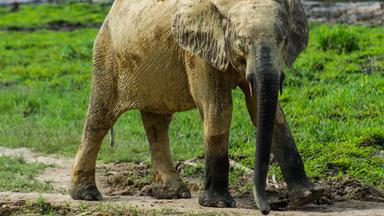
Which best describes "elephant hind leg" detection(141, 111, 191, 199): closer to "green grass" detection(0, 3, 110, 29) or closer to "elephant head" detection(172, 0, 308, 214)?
"elephant head" detection(172, 0, 308, 214)

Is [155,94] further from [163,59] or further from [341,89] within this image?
[341,89]

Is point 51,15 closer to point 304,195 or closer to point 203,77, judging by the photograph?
point 203,77

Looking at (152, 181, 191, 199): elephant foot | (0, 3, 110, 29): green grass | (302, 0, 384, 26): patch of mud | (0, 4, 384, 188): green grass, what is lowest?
(0, 3, 110, 29): green grass

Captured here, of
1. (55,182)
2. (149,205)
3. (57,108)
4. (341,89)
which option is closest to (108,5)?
(57,108)

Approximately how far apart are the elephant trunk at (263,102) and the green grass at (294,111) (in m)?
2.08

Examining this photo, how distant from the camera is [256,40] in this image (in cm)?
669

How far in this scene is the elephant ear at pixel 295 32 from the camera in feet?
23.0

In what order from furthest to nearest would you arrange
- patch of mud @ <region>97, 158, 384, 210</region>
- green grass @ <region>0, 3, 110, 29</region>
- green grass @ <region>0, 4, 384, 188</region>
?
green grass @ <region>0, 3, 110, 29</region> < green grass @ <region>0, 4, 384, 188</region> < patch of mud @ <region>97, 158, 384, 210</region>

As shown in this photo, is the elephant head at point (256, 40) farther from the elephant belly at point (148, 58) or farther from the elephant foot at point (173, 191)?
the elephant foot at point (173, 191)

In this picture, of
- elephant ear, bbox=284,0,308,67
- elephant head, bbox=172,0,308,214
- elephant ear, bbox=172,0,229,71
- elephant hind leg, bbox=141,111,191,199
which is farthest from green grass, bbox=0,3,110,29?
elephant ear, bbox=284,0,308,67

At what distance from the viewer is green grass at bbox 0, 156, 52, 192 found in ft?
28.4

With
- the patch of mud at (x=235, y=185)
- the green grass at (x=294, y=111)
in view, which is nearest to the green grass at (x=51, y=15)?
the green grass at (x=294, y=111)

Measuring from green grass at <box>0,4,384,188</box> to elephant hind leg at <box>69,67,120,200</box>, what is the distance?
1485 millimetres

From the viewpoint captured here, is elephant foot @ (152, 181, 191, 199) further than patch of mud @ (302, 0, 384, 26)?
No
